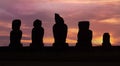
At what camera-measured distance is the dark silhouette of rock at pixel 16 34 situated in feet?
75.2

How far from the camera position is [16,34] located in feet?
76.5

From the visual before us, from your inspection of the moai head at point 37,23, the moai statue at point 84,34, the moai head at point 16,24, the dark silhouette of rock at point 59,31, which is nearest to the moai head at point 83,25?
the moai statue at point 84,34

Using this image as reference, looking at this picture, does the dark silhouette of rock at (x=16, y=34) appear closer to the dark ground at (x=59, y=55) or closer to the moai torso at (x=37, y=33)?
the moai torso at (x=37, y=33)

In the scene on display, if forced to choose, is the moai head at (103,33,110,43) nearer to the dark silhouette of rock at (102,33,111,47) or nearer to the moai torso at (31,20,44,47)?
the dark silhouette of rock at (102,33,111,47)

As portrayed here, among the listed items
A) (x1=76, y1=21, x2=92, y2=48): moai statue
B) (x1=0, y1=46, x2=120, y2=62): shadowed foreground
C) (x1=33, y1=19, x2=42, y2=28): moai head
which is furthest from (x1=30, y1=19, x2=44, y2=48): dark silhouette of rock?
(x1=76, y1=21, x2=92, y2=48): moai statue

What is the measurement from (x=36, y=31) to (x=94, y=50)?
467 centimetres

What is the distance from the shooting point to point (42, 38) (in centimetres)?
2286

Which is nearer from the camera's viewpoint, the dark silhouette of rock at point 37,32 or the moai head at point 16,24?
the dark silhouette of rock at point 37,32

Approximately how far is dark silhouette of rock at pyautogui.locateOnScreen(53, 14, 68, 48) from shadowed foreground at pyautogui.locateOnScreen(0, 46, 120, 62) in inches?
38.7

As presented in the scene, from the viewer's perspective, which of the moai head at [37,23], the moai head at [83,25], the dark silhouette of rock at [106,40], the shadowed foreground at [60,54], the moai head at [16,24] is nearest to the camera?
the shadowed foreground at [60,54]

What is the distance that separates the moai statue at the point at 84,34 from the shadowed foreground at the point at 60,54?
1.33 metres

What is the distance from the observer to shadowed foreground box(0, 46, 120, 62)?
58.6 ft

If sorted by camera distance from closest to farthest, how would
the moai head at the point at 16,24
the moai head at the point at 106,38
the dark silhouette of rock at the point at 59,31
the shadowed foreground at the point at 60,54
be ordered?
the shadowed foreground at the point at 60,54
the dark silhouette of rock at the point at 59,31
the moai head at the point at 16,24
the moai head at the point at 106,38

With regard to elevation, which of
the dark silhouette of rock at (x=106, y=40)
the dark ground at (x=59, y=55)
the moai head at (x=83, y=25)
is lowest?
the dark ground at (x=59, y=55)
